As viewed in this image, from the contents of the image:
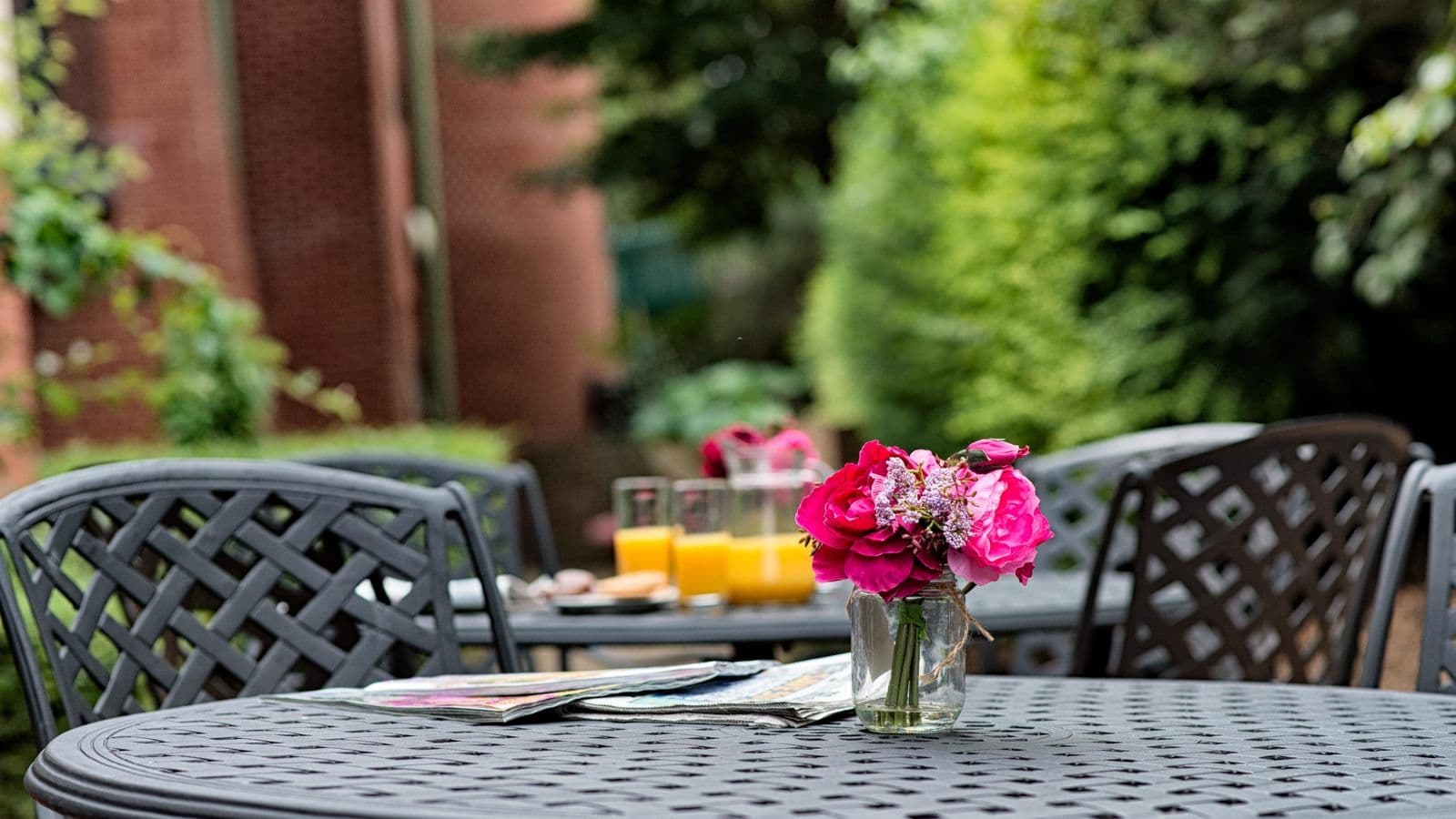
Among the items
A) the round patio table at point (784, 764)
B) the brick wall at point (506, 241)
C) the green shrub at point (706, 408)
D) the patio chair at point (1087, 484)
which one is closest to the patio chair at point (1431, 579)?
the round patio table at point (784, 764)

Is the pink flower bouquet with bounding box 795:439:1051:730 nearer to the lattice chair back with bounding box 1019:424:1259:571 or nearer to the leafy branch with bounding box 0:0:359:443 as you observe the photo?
the lattice chair back with bounding box 1019:424:1259:571

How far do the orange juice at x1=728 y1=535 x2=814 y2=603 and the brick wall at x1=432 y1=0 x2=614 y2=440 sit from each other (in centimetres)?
1329

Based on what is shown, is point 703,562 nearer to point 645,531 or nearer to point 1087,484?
point 645,531

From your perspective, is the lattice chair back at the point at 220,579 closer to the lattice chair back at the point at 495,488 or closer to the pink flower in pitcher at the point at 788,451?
the pink flower in pitcher at the point at 788,451

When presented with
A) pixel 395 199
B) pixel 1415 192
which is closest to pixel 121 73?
pixel 395 199

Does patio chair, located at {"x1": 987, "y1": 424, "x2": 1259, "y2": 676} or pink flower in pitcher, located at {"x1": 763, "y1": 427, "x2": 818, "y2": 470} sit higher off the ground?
pink flower in pitcher, located at {"x1": 763, "y1": 427, "x2": 818, "y2": 470}

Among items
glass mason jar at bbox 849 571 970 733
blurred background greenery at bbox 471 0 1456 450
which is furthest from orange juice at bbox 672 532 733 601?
blurred background greenery at bbox 471 0 1456 450

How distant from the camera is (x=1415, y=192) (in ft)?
18.5

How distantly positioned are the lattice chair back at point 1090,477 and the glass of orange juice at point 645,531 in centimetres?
116

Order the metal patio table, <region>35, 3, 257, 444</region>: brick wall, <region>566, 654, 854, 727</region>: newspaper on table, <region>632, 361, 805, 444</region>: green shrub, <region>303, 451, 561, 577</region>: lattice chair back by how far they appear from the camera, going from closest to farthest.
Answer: <region>566, 654, 854, 727</region>: newspaper on table
the metal patio table
<region>303, 451, 561, 577</region>: lattice chair back
<region>35, 3, 257, 444</region>: brick wall
<region>632, 361, 805, 444</region>: green shrub

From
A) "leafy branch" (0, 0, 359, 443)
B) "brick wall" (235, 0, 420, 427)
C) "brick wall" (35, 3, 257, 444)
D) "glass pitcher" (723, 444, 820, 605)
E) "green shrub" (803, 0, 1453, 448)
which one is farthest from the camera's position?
"brick wall" (235, 0, 420, 427)

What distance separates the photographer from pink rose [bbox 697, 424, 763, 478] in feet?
10.4

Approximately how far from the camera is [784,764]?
149 centimetres

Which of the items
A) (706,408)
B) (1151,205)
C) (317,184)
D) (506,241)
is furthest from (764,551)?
(506,241)
